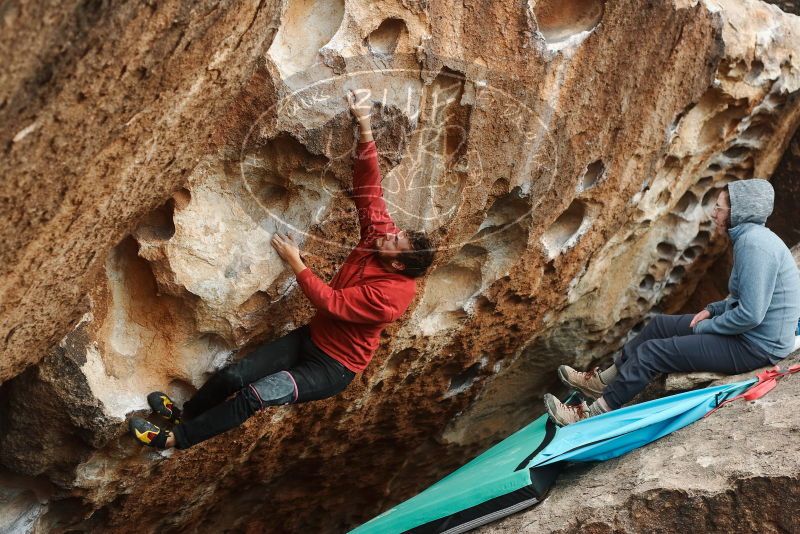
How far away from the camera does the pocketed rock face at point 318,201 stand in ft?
8.43

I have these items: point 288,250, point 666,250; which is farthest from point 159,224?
point 666,250

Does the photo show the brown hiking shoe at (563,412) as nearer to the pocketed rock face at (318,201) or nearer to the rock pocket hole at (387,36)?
the pocketed rock face at (318,201)

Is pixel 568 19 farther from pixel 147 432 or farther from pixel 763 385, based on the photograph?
pixel 147 432

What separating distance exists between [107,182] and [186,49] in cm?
49

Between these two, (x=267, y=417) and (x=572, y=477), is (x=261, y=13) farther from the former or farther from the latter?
(x=572, y=477)

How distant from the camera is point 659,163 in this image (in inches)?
187

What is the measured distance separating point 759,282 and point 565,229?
103 centimetres

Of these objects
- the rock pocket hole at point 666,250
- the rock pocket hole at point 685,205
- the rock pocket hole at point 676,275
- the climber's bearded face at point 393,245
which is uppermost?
the climber's bearded face at point 393,245

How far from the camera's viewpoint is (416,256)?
3484mm

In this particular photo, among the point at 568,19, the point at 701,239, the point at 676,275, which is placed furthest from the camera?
the point at 676,275

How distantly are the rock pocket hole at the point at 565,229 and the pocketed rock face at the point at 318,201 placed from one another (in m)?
0.01

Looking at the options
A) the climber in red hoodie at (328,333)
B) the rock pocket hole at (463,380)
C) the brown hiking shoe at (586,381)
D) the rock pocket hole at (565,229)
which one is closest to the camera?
the climber in red hoodie at (328,333)

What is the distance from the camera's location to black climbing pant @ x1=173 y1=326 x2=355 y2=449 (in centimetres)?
348

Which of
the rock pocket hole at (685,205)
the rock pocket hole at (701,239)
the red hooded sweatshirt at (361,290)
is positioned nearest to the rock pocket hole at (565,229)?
the rock pocket hole at (685,205)
